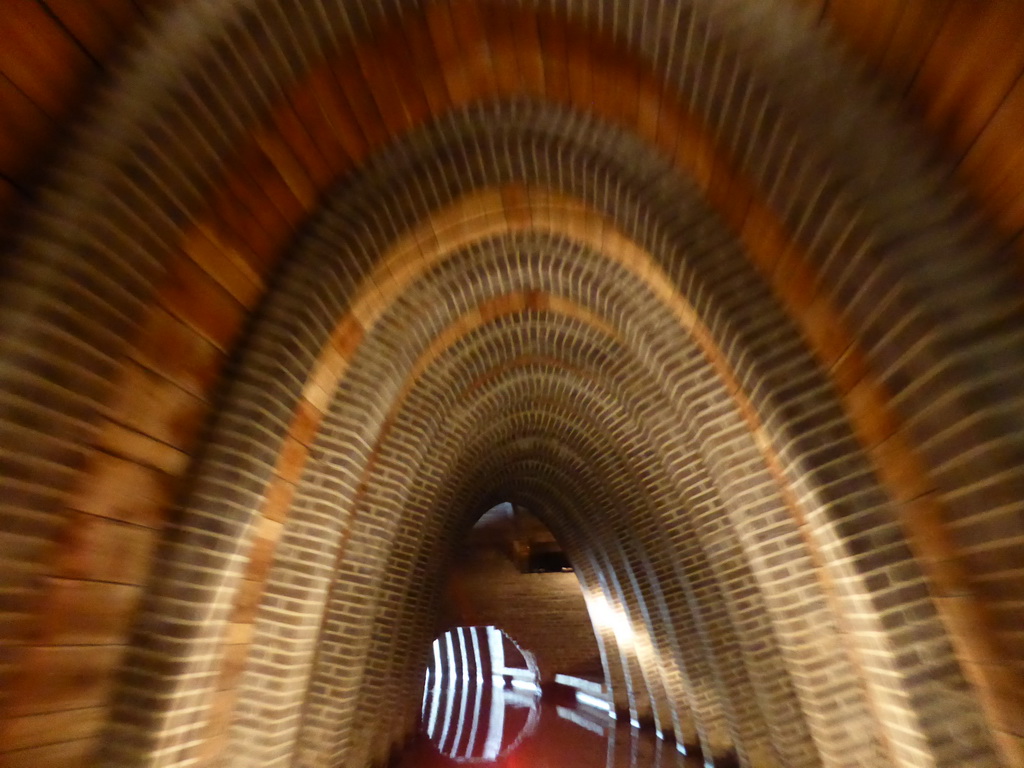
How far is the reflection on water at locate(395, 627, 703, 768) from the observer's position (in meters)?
7.11

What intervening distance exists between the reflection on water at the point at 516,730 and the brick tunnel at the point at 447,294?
4.62m

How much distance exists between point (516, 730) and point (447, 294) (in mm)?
8462

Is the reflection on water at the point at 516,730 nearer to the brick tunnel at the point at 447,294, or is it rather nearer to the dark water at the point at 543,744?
the dark water at the point at 543,744

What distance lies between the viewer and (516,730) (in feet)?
30.5

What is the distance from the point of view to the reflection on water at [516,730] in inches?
280

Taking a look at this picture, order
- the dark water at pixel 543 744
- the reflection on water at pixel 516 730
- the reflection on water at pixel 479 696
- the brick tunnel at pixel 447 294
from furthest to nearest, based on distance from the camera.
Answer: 1. the reflection on water at pixel 479 696
2. the reflection on water at pixel 516 730
3. the dark water at pixel 543 744
4. the brick tunnel at pixel 447 294

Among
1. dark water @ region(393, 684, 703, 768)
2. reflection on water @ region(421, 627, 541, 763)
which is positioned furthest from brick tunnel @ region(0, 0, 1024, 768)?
reflection on water @ region(421, 627, 541, 763)

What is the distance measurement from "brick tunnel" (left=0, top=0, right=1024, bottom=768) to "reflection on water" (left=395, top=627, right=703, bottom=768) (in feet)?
15.1

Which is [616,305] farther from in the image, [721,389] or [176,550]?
[176,550]

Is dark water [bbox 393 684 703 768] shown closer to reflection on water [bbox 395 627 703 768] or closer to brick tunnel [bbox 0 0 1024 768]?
reflection on water [bbox 395 627 703 768]

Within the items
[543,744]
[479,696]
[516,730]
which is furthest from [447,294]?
[479,696]

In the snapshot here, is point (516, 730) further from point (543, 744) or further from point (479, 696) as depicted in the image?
point (479, 696)

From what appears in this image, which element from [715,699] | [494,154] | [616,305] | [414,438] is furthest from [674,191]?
[715,699]

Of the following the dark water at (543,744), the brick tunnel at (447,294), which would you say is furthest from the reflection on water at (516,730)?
the brick tunnel at (447,294)
